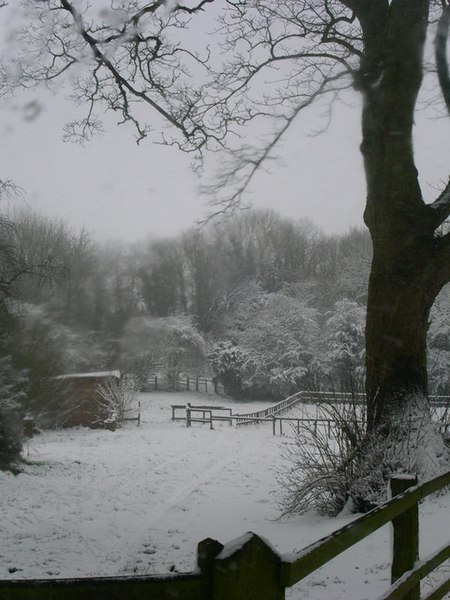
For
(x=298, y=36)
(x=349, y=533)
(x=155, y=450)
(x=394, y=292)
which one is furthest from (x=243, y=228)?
(x=349, y=533)

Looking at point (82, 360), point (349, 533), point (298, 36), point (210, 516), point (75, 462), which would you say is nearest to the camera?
point (349, 533)

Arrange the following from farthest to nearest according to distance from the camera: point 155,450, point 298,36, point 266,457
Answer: point 155,450
point 266,457
point 298,36

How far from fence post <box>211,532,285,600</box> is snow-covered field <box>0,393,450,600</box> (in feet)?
11.1

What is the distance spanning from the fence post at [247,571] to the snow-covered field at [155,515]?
3378 mm

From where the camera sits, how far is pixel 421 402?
845cm

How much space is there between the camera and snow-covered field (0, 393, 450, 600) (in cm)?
588

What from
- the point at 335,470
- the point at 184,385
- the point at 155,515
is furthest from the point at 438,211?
the point at 184,385

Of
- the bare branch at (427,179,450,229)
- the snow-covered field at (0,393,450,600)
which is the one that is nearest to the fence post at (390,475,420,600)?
A: the snow-covered field at (0,393,450,600)

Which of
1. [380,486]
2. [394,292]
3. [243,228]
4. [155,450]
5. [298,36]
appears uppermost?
[243,228]

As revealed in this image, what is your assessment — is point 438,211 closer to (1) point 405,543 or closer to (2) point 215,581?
(1) point 405,543

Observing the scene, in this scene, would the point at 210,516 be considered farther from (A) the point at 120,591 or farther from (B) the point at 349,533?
(A) the point at 120,591

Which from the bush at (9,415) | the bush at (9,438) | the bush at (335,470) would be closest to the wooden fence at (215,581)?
the bush at (335,470)

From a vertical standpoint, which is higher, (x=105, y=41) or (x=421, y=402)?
(x=105, y=41)

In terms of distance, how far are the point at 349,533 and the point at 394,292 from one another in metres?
6.72
